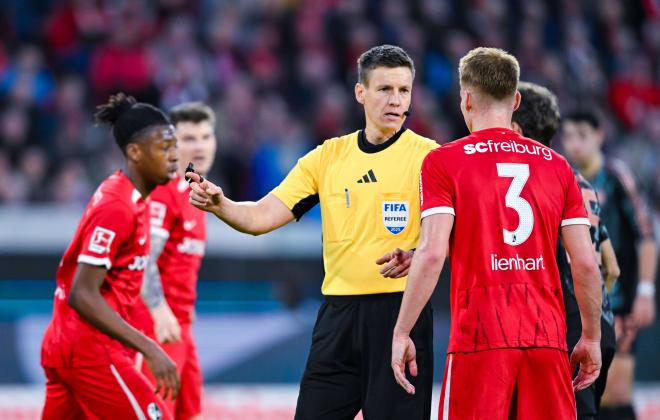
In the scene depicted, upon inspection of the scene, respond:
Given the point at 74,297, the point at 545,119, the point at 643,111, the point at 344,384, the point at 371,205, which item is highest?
the point at 643,111

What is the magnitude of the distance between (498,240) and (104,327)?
220 cm

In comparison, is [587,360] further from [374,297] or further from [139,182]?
[139,182]

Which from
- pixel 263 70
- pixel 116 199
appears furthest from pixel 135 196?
pixel 263 70

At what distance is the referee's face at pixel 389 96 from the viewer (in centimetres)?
599

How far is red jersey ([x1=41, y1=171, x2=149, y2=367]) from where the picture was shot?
607cm

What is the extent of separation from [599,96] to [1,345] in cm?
946

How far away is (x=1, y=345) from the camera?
10.8m

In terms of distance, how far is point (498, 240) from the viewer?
16.7 ft

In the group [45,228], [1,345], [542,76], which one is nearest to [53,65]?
[45,228]

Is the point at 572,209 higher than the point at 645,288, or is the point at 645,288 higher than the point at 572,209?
the point at 572,209

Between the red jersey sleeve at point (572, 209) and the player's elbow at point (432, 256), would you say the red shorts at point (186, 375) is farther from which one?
the red jersey sleeve at point (572, 209)

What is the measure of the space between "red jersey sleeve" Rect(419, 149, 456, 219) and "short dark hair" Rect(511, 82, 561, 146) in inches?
48.9

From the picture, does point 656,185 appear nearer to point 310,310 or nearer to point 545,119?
point 310,310

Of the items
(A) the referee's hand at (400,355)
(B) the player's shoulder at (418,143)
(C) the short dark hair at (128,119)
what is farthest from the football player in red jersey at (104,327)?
(B) the player's shoulder at (418,143)
